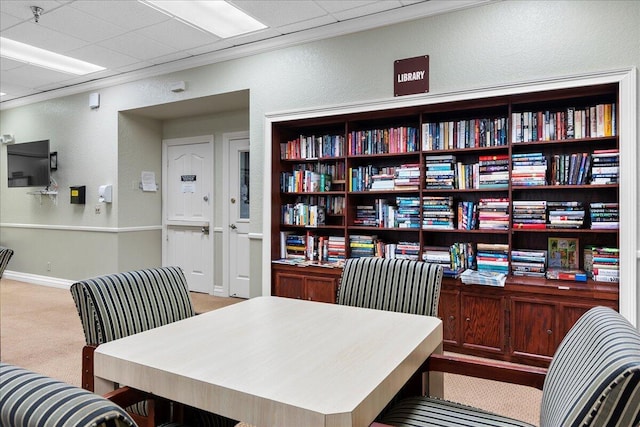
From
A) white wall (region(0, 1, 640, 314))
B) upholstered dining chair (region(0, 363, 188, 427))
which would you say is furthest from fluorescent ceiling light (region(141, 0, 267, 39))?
upholstered dining chair (region(0, 363, 188, 427))

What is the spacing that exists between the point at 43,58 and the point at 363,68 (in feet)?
12.4

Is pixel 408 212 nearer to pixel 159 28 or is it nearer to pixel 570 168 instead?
pixel 570 168

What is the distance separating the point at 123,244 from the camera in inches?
215

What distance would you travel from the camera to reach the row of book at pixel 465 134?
→ 3.29 m

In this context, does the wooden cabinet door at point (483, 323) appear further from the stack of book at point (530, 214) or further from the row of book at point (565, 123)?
the row of book at point (565, 123)

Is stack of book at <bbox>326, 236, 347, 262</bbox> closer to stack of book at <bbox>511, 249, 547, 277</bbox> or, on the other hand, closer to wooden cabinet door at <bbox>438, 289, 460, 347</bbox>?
wooden cabinet door at <bbox>438, 289, 460, 347</bbox>

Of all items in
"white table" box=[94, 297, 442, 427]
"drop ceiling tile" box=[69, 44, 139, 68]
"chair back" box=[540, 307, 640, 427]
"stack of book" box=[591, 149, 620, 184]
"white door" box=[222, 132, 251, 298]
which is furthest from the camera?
"white door" box=[222, 132, 251, 298]

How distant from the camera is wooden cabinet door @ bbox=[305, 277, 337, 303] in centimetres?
375

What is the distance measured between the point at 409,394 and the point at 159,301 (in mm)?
1158

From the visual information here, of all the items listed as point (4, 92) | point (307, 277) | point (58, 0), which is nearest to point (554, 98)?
point (307, 277)

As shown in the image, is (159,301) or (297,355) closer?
(297,355)

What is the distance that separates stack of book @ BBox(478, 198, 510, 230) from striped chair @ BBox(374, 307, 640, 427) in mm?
1951

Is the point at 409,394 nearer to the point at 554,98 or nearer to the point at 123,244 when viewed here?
the point at 554,98

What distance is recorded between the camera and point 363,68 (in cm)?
366
